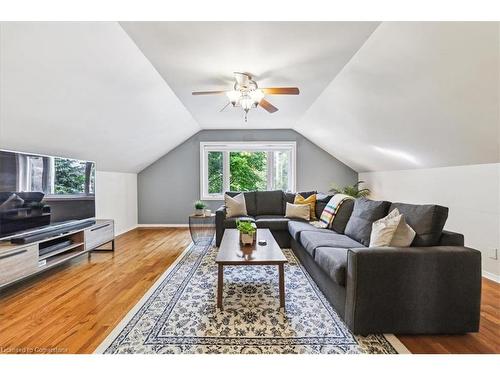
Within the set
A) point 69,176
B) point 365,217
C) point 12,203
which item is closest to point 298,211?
point 365,217

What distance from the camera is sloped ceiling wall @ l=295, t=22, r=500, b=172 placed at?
1.94m

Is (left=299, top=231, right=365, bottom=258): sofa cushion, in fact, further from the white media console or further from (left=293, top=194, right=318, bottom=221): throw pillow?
the white media console

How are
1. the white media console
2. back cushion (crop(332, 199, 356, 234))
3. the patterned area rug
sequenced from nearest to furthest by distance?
the patterned area rug < the white media console < back cushion (crop(332, 199, 356, 234))

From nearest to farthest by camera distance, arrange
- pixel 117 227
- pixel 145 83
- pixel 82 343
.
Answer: pixel 82 343, pixel 145 83, pixel 117 227

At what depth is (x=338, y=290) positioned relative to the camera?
82.0 inches

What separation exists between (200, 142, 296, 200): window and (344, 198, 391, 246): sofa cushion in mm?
3211

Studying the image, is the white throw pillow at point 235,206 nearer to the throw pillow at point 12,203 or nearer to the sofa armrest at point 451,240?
the throw pillow at point 12,203

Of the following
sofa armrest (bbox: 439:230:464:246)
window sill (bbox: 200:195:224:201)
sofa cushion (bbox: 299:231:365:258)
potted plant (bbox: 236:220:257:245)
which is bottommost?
sofa cushion (bbox: 299:231:365:258)

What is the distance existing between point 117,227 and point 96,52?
3.88 metres

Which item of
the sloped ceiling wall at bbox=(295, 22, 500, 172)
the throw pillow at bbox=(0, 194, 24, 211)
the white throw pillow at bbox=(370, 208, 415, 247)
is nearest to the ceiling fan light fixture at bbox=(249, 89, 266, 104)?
the sloped ceiling wall at bbox=(295, 22, 500, 172)

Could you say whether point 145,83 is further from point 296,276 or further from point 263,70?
point 296,276

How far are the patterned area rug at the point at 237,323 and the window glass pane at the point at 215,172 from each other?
3.55 metres

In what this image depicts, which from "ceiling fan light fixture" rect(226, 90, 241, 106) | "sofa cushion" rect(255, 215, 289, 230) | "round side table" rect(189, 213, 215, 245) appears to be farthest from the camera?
"round side table" rect(189, 213, 215, 245)
